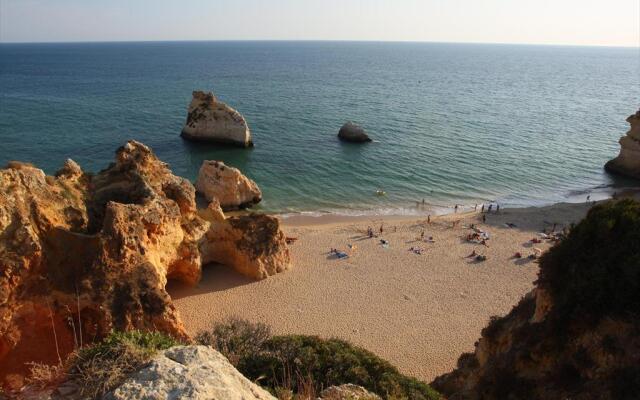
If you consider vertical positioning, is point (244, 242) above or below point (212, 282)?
above

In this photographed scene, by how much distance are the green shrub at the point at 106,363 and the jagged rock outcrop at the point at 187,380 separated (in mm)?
396

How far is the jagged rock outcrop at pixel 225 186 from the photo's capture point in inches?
1395

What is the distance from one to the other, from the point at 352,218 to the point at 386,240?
6.17 m

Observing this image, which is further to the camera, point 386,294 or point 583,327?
point 386,294

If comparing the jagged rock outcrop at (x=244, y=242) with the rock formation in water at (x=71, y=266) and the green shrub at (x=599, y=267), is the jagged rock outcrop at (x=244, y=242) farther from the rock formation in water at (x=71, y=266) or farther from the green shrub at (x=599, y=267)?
the green shrub at (x=599, y=267)

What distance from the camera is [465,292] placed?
79.2 feet

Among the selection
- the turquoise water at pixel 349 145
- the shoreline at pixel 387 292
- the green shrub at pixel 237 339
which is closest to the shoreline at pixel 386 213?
the turquoise water at pixel 349 145

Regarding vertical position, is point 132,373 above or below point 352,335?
above

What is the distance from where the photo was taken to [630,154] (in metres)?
48.7

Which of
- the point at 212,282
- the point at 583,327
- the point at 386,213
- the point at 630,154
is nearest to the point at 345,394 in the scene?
the point at 583,327

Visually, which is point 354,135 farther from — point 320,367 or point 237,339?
point 320,367

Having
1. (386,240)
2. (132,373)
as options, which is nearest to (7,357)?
(132,373)

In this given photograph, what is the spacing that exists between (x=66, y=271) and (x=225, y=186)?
20643mm

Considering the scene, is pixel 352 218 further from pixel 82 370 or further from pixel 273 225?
pixel 82 370
